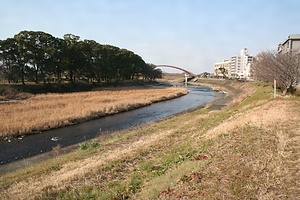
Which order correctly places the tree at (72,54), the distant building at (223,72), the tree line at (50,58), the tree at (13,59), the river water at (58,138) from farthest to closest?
the distant building at (223,72) → the tree at (72,54) → the tree line at (50,58) → the tree at (13,59) → the river water at (58,138)

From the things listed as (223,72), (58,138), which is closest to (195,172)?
(58,138)

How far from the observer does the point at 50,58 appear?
39.0m

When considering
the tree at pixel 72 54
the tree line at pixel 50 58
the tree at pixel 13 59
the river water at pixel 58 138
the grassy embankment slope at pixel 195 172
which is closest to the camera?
the grassy embankment slope at pixel 195 172

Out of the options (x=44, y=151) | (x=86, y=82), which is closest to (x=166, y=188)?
(x=44, y=151)

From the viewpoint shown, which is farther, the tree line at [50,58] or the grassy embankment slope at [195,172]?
the tree line at [50,58]

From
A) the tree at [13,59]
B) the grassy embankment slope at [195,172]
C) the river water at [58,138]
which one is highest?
the tree at [13,59]

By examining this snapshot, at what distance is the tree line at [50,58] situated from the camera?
34562mm

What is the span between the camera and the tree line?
34562mm

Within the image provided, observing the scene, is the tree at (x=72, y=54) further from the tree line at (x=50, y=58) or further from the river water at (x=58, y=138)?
the river water at (x=58, y=138)

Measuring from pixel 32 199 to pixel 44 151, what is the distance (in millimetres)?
7556

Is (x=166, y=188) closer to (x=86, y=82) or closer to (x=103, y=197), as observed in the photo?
(x=103, y=197)

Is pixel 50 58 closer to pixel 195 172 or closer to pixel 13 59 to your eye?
pixel 13 59

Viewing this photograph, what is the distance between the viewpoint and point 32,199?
5.21 m

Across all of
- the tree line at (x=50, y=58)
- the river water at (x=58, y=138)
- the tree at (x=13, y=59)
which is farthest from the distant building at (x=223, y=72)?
the river water at (x=58, y=138)
